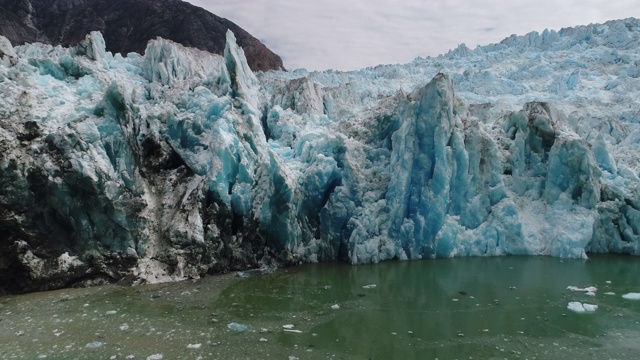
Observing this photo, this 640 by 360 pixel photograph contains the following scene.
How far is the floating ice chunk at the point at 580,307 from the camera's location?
30.6ft

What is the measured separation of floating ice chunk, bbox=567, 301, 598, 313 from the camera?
933 centimetres

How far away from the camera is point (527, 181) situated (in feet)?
51.8

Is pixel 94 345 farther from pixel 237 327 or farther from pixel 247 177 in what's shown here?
pixel 247 177

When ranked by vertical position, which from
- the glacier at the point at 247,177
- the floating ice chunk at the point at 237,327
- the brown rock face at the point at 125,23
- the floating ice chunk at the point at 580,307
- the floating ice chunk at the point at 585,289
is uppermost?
the brown rock face at the point at 125,23

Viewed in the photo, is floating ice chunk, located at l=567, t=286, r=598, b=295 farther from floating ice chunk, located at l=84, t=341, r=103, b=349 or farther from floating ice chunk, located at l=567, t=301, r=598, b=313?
floating ice chunk, located at l=84, t=341, r=103, b=349

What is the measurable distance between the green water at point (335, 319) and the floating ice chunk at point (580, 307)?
13 centimetres

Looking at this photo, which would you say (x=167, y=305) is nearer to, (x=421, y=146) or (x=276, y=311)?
(x=276, y=311)

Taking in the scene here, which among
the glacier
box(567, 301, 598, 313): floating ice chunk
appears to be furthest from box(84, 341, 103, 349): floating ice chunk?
box(567, 301, 598, 313): floating ice chunk

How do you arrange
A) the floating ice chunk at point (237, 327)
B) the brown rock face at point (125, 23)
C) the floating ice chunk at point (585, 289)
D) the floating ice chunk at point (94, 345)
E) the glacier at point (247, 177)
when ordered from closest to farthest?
the floating ice chunk at point (94, 345) → the floating ice chunk at point (237, 327) → the glacier at point (247, 177) → the floating ice chunk at point (585, 289) → the brown rock face at point (125, 23)

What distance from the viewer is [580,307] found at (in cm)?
941

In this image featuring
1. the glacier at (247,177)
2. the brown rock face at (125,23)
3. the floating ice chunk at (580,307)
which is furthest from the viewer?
the brown rock face at (125,23)

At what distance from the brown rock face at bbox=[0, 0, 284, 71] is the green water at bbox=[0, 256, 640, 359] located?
31.0 m

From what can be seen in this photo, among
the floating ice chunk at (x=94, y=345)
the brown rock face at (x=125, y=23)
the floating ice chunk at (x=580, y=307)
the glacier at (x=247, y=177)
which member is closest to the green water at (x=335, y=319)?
the floating ice chunk at (x=94, y=345)

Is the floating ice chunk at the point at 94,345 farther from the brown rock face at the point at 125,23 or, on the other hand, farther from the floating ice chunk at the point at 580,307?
the brown rock face at the point at 125,23
